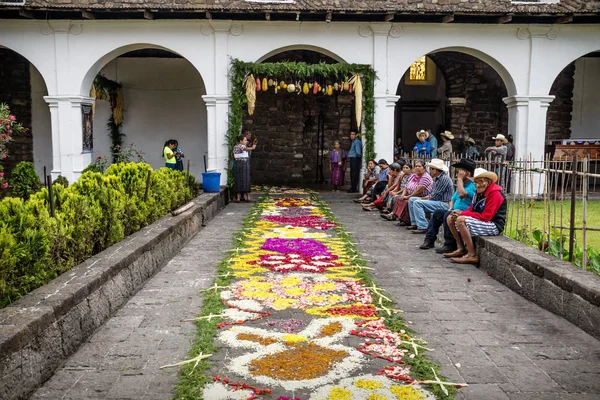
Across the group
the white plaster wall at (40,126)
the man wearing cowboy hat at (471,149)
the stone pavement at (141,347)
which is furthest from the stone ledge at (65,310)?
the white plaster wall at (40,126)

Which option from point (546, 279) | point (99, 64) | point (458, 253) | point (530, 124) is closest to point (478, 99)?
point (530, 124)

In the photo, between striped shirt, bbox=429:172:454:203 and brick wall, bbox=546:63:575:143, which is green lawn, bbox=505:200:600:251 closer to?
striped shirt, bbox=429:172:454:203

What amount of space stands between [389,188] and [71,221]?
7323 millimetres

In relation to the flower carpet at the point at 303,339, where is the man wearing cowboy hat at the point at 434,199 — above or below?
above

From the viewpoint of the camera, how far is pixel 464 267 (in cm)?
688

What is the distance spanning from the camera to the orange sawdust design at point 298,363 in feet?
12.1

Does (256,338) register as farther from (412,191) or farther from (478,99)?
(478,99)

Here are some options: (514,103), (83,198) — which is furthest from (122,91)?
(83,198)

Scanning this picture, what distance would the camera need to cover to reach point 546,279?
5207mm

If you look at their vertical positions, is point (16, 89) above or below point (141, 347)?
above

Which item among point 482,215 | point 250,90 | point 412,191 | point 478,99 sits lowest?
point 482,215

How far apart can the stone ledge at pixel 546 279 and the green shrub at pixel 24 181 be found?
9902mm

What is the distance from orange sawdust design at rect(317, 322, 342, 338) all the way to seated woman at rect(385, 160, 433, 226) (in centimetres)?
528

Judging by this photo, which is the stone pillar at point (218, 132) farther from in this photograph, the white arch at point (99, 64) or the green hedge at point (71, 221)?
the green hedge at point (71, 221)
